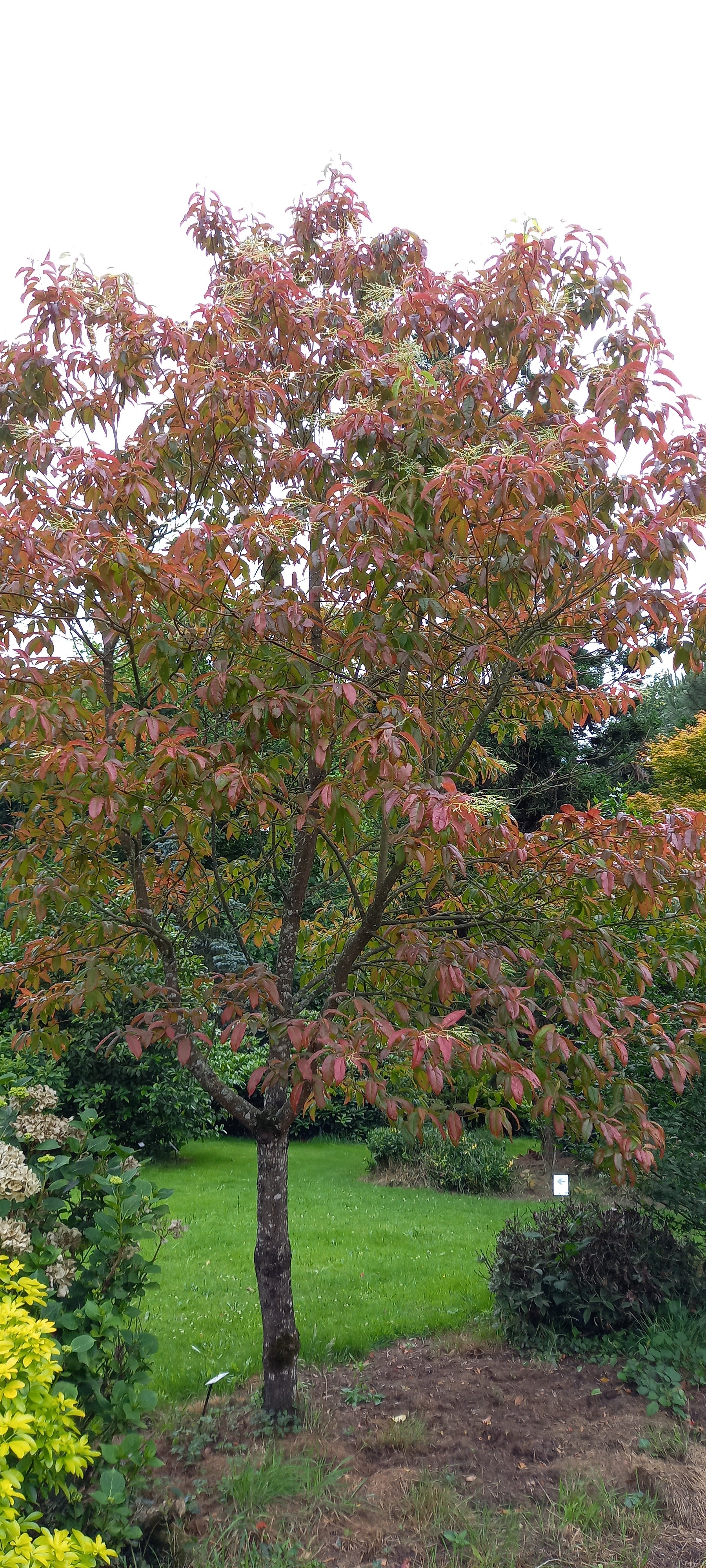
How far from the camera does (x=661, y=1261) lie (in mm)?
4523

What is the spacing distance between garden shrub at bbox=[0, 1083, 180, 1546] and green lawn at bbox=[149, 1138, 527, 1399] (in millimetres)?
1491

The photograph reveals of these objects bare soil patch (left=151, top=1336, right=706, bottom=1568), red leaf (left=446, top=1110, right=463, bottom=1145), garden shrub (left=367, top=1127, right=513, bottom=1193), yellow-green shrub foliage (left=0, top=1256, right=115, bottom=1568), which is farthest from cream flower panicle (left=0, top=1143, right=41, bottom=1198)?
garden shrub (left=367, top=1127, right=513, bottom=1193)

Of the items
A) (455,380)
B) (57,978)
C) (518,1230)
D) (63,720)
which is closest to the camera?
(63,720)

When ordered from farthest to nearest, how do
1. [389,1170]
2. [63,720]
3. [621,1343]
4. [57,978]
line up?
[389,1170] < [57,978] < [621,1343] < [63,720]

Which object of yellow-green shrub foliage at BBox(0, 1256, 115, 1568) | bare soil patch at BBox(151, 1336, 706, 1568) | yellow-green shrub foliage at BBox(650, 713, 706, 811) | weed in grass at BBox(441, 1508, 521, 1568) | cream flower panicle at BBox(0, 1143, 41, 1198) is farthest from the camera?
yellow-green shrub foliage at BBox(650, 713, 706, 811)

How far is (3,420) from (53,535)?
106cm

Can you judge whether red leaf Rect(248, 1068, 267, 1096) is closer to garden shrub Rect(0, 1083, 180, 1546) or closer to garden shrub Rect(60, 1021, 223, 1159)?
garden shrub Rect(0, 1083, 180, 1546)

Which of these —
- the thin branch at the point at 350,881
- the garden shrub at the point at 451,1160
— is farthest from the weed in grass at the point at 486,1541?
the garden shrub at the point at 451,1160

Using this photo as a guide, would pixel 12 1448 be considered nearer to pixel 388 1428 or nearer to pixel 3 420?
pixel 388 1428

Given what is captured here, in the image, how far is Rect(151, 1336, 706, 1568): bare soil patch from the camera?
116 inches

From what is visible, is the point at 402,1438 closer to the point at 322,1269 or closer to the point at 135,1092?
A: the point at 322,1269

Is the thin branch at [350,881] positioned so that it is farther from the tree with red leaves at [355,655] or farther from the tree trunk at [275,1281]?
the tree trunk at [275,1281]

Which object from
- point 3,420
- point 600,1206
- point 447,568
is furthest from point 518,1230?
point 3,420

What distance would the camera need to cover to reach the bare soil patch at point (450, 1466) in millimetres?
2959
